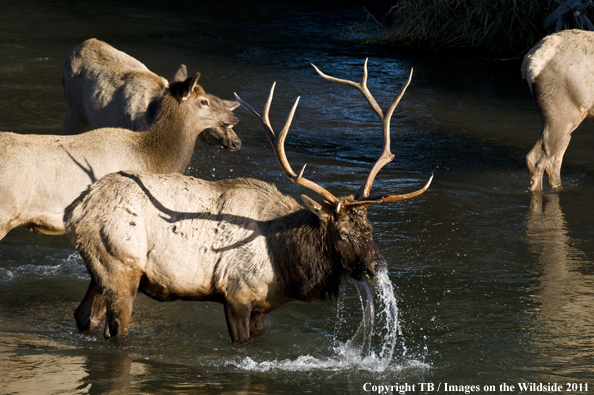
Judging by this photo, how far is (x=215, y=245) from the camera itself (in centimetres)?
513

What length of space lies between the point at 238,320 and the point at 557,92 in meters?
5.68

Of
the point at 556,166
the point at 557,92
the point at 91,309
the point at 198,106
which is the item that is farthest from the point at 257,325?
the point at 557,92

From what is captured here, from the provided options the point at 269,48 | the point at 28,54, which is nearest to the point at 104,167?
the point at 28,54

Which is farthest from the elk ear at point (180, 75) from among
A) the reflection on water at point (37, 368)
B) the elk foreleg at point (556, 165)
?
the elk foreleg at point (556, 165)

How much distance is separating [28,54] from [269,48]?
4948 millimetres

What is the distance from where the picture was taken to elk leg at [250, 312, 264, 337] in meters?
5.32

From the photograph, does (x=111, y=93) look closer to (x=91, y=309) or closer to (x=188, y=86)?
(x=188, y=86)

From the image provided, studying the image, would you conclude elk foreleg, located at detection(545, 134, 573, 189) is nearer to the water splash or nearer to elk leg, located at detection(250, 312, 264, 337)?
the water splash

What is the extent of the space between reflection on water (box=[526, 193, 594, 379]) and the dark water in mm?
21

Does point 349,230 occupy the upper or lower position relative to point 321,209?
lower

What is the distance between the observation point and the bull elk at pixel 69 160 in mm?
5734

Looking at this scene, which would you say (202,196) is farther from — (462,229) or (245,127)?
(245,127)

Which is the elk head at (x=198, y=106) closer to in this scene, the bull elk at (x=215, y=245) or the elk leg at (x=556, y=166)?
the bull elk at (x=215, y=245)

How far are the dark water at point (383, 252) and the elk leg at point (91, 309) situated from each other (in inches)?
4.3
